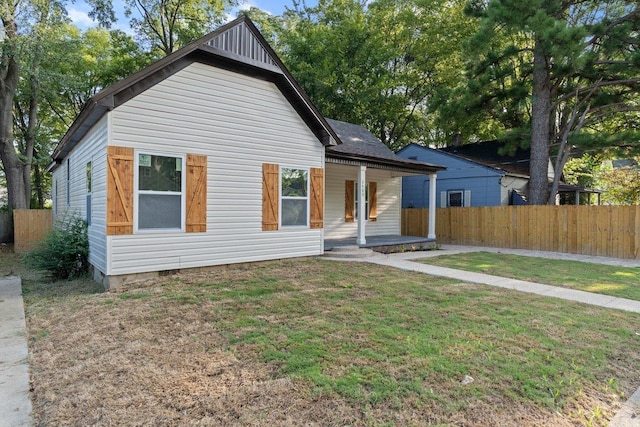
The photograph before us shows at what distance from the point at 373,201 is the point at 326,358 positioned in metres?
10.6

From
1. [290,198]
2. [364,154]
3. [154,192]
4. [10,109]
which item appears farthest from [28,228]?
[364,154]

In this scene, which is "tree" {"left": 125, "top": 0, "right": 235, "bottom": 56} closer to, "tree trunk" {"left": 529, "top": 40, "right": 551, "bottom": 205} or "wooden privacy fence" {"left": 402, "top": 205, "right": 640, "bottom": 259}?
"wooden privacy fence" {"left": 402, "top": 205, "right": 640, "bottom": 259}

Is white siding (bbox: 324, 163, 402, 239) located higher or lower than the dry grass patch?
higher

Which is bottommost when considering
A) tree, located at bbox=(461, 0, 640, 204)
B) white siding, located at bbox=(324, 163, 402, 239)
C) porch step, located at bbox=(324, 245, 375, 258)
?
porch step, located at bbox=(324, 245, 375, 258)

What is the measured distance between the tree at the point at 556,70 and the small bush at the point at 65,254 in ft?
44.6

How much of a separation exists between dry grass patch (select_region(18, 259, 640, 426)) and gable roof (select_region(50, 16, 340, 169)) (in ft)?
11.3

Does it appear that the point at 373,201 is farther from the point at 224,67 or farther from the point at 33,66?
the point at 33,66

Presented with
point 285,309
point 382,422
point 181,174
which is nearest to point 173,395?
point 382,422

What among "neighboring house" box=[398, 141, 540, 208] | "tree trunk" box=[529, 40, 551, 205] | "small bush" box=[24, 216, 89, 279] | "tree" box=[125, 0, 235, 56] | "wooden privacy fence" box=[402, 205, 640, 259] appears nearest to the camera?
"small bush" box=[24, 216, 89, 279]

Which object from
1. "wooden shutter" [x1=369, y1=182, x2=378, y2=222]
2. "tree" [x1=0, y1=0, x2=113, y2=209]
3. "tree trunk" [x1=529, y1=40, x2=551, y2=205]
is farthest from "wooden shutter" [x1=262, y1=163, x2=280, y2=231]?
"tree" [x1=0, y1=0, x2=113, y2=209]

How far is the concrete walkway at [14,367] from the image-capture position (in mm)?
2662

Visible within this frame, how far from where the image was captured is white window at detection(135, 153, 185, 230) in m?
6.70

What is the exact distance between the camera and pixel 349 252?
10000mm

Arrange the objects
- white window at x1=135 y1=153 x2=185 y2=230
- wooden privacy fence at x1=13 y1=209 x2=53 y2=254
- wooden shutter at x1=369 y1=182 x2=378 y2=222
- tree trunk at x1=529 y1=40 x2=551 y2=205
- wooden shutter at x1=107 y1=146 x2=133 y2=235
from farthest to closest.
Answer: tree trunk at x1=529 y1=40 x2=551 y2=205 → wooden shutter at x1=369 y1=182 x2=378 y2=222 → wooden privacy fence at x1=13 y1=209 x2=53 y2=254 → white window at x1=135 y1=153 x2=185 y2=230 → wooden shutter at x1=107 y1=146 x2=133 y2=235
